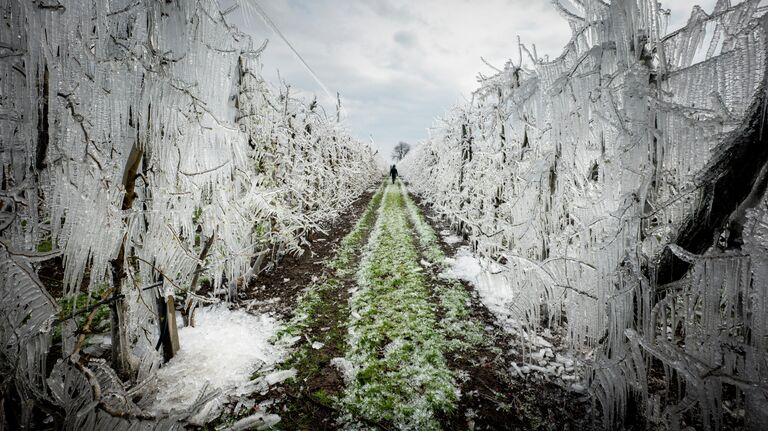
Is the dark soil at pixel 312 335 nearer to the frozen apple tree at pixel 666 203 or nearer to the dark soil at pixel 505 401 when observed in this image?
Answer: the dark soil at pixel 505 401

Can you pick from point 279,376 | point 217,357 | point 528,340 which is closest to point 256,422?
point 279,376

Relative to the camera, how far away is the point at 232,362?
3.47m

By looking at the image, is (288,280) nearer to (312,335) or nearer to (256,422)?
(312,335)

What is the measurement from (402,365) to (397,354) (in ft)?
0.68

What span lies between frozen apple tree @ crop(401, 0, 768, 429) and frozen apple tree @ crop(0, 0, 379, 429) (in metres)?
2.86

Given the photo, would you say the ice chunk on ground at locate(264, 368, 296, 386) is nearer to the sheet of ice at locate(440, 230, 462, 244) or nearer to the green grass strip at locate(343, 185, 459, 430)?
the green grass strip at locate(343, 185, 459, 430)

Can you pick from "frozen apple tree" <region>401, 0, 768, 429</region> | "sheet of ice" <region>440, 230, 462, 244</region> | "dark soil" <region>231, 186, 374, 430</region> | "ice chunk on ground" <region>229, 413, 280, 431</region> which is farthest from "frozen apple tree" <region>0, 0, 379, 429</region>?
"sheet of ice" <region>440, 230, 462, 244</region>

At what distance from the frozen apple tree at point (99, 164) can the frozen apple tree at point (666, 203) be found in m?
2.86

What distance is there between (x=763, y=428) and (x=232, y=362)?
4.27 metres

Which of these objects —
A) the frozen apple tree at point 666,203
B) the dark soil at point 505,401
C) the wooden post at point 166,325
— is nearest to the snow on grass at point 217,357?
the wooden post at point 166,325

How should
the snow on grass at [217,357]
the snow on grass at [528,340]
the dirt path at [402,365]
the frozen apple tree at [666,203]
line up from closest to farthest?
1. the frozen apple tree at [666,203]
2. the dirt path at [402,365]
3. the snow on grass at [217,357]
4. the snow on grass at [528,340]

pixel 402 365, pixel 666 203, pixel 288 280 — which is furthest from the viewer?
pixel 288 280

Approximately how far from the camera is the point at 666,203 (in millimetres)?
1913

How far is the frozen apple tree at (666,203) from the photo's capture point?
1613 millimetres
